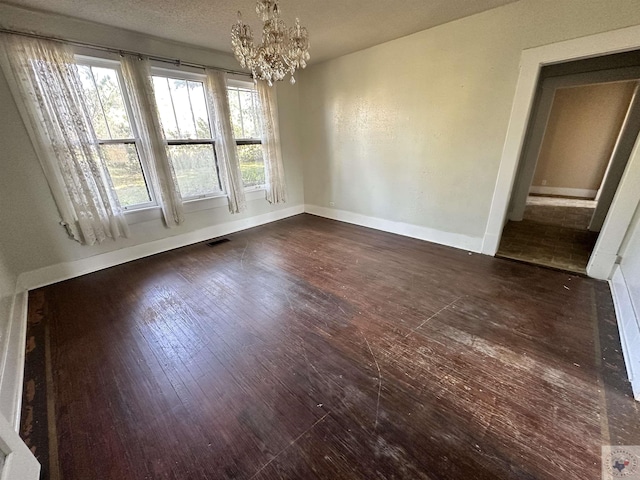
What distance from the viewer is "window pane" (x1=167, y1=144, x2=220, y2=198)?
350cm

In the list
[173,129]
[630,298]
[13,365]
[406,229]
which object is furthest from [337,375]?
[173,129]

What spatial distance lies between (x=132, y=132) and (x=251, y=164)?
5.35ft

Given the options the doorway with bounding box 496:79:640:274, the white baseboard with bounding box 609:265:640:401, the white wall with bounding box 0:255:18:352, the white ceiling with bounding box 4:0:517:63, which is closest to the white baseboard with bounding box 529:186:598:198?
the doorway with bounding box 496:79:640:274

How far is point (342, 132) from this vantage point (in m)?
4.21

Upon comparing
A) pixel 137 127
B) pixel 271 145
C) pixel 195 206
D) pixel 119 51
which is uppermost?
pixel 119 51

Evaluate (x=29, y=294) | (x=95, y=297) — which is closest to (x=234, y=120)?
(x=95, y=297)

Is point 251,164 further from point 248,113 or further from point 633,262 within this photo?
point 633,262

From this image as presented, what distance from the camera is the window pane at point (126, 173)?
2.99 metres

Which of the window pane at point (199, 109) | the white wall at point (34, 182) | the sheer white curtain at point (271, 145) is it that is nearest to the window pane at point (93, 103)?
the white wall at point (34, 182)

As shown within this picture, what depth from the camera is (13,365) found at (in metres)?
1.65

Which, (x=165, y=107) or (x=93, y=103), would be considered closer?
(x=93, y=103)

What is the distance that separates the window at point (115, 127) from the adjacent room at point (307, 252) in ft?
0.08

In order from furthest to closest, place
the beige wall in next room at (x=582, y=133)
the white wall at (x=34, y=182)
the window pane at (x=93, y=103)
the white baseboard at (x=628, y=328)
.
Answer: the beige wall in next room at (x=582, y=133) → the window pane at (x=93, y=103) → the white wall at (x=34, y=182) → the white baseboard at (x=628, y=328)

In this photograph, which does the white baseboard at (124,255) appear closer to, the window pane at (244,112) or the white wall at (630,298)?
the window pane at (244,112)
